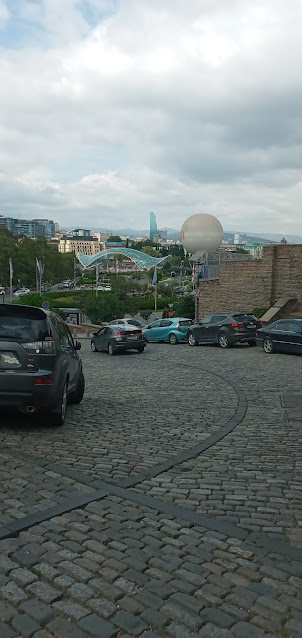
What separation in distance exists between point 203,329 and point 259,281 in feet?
25.8

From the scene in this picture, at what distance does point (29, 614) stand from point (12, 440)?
4245 mm

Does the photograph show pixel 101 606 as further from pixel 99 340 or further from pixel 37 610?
pixel 99 340

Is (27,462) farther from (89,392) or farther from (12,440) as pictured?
(89,392)

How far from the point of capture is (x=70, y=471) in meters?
6.01

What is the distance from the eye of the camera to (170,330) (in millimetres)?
27078

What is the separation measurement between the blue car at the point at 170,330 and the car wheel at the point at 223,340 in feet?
10.5

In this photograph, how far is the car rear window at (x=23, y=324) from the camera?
Answer: 7.82m

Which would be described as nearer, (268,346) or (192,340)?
(268,346)

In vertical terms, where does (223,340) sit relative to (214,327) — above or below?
below

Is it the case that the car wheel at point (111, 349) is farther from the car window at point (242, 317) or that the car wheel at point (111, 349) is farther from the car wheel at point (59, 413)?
the car wheel at point (59, 413)

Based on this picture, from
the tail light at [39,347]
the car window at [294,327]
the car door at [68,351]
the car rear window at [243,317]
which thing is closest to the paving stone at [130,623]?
the tail light at [39,347]

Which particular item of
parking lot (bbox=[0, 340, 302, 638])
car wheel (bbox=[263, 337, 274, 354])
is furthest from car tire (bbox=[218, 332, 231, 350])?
parking lot (bbox=[0, 340, 302, 638])

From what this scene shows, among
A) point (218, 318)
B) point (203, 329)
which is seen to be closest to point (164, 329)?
point (203, 329)

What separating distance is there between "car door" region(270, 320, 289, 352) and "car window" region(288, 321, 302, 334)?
13 cm
